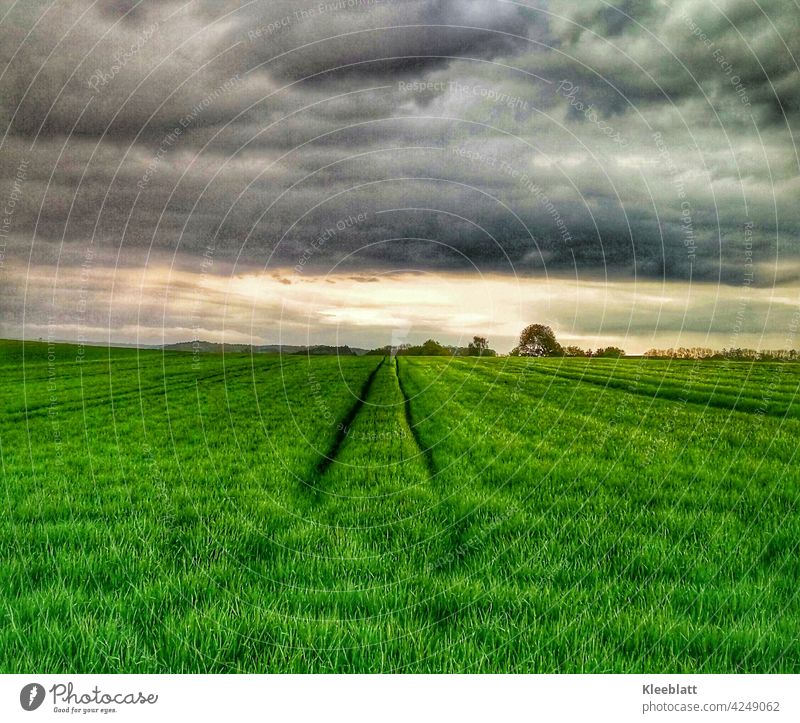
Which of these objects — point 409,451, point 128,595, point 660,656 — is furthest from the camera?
point 409,451

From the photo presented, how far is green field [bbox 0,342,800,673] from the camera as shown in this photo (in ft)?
15.6

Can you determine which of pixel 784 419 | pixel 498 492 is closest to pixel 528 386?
pixel 784 419

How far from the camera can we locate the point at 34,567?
6.07m

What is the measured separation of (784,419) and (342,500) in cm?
1435

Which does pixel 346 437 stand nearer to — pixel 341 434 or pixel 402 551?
pixel 341 434

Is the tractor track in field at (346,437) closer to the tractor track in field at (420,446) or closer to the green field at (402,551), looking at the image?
the tractor track in field at (420,446)

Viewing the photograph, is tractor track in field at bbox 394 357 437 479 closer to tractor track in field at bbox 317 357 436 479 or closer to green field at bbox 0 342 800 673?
tractor track in field at bbox 317 357 436 479
